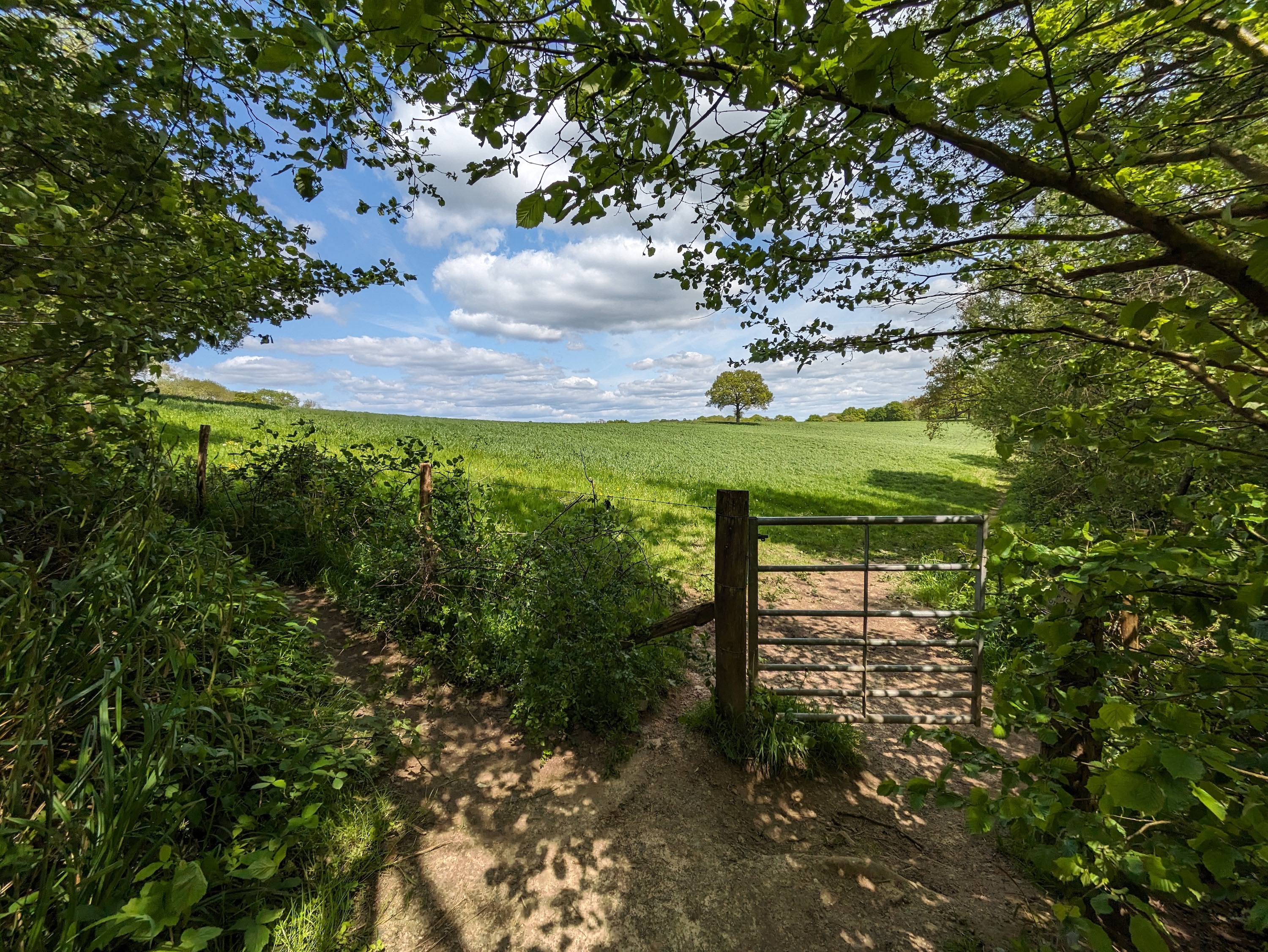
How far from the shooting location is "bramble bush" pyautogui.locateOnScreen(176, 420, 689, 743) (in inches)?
160

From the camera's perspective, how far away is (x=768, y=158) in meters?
2.34

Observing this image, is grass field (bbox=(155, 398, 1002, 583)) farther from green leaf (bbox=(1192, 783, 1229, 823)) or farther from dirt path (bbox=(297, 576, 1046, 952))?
green leaf (bbox=(1192, 783, 1229, 823))

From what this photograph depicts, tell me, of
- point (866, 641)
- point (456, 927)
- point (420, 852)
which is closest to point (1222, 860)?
point (866, 641)

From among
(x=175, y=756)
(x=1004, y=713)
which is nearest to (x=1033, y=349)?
(x=1004, y=713)

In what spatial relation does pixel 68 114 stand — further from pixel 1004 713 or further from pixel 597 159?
pixel 1004 713

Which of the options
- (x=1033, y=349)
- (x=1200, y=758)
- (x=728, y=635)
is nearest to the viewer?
(x=1200, y=758)

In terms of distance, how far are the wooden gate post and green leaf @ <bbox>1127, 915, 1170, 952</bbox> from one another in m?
2.61

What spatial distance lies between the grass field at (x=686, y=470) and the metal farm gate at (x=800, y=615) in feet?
12.5

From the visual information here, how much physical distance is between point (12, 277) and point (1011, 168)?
470 centimetres

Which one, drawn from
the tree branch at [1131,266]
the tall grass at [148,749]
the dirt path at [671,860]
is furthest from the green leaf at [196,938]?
the tree branch at [1131,266]

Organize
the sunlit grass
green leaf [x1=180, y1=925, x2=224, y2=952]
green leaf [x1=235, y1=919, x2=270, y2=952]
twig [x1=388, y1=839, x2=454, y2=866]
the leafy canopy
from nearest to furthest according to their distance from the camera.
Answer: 1. green leaf [x1=180, y1=925, x2=224, y2=952]
2. green leaf [x1=235, y1=919, x2=270, y2=952]
3. the sunlit grass
4. twig [x1=388, y1=839, x2=454, y2=866]
5. the leafy canopy

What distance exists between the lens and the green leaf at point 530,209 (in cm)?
176

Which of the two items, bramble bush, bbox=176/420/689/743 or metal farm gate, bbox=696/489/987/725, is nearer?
metal farm gate, bbox=696/489/987/725

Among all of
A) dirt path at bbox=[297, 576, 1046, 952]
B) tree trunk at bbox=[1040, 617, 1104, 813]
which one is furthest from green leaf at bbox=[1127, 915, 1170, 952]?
dirt path at bbox=[297, 576, 1046, 952]
